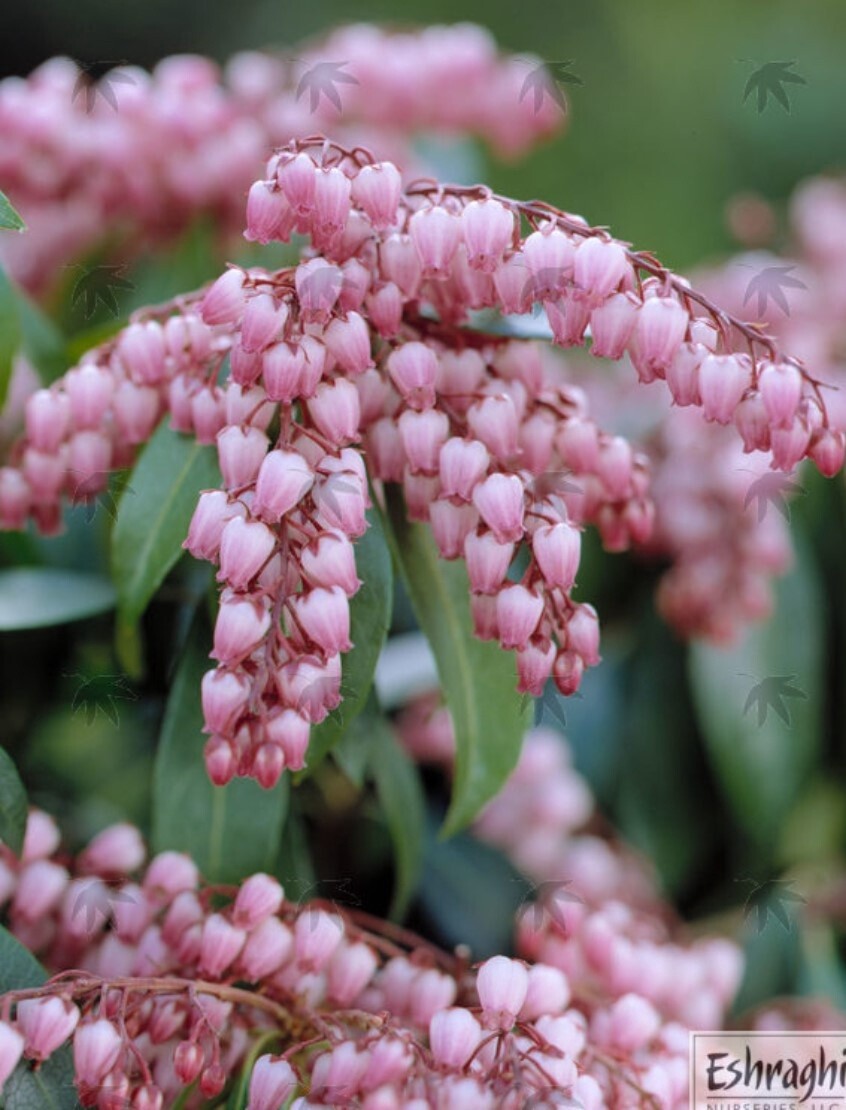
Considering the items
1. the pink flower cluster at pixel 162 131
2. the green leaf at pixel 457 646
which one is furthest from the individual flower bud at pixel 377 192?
the pink flower cluster at pixel 162 131

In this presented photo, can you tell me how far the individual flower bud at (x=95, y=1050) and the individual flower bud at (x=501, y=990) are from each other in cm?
11

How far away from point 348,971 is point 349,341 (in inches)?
8.1

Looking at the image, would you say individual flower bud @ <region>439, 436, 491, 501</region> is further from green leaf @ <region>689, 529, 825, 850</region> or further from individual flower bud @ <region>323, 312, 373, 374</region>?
green leaf @ <region>689, 529, 825, 850</region>

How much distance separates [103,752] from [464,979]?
249 millimetres

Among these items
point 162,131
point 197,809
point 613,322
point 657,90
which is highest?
point 657,90

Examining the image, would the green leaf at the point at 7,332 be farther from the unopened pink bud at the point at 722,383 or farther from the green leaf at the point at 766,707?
the green leaf at the point at 766,707

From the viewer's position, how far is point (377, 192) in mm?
421

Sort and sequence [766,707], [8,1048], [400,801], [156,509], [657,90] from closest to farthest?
[8,1048]
[156,509]
[400,801]
[766,707]
[657,90]

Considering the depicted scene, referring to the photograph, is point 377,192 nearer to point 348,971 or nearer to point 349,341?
point 349,341

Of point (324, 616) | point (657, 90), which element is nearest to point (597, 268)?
point (324, 616)

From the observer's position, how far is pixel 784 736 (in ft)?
2.58

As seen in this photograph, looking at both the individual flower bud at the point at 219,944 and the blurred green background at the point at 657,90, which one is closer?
the individual flower bud at the point at 219,944

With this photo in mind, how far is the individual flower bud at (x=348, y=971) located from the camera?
46cm

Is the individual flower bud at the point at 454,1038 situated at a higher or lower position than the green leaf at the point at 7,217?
lower
